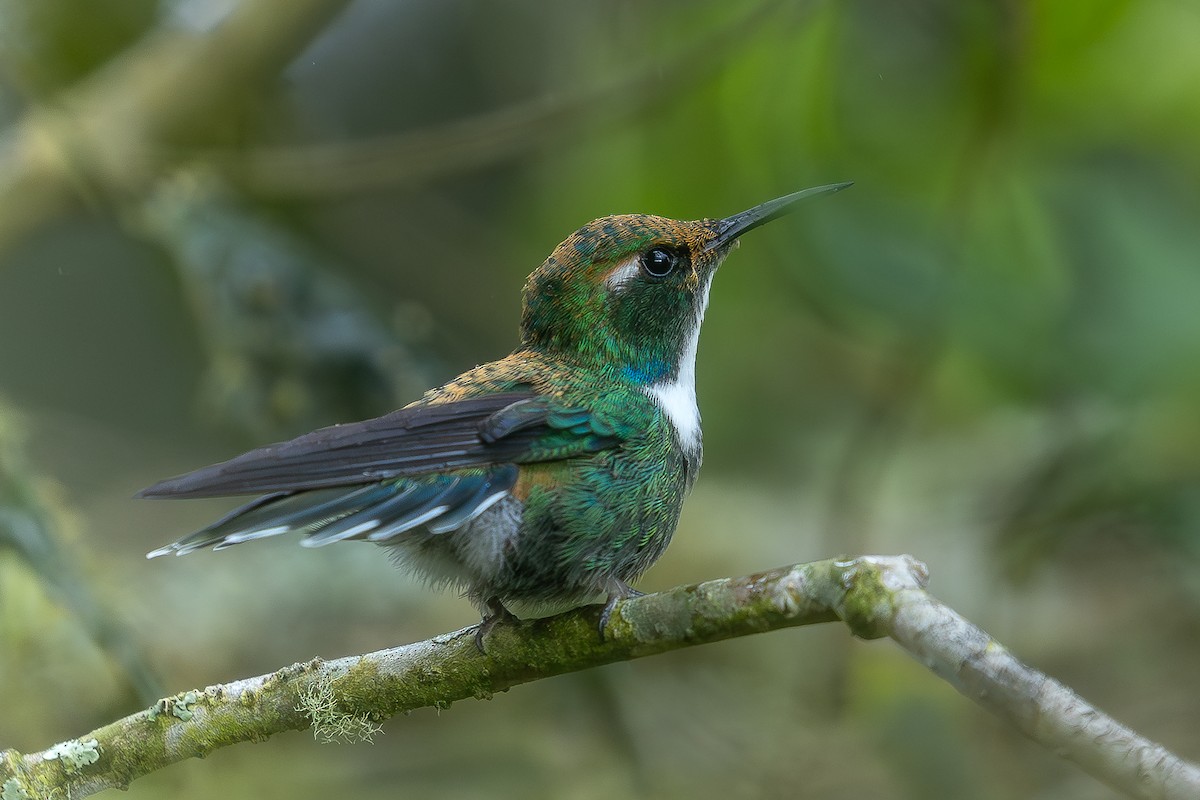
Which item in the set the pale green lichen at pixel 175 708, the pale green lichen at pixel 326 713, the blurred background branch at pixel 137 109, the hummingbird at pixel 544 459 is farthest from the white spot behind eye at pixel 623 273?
the blurred background branch at pixel 137 109

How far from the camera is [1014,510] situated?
5469 millimetres

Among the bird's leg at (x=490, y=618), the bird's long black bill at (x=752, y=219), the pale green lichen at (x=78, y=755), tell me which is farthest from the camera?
the bird's long black bill at (x=752, y=219)

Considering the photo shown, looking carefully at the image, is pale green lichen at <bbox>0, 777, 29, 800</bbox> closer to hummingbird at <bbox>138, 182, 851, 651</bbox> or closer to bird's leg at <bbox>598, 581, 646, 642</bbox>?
hummingbird at <bbox>138, 182, 851, 651</bbox>

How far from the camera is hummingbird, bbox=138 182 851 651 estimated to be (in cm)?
272

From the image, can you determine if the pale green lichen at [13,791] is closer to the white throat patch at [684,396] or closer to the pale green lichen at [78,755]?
the pale green lichen at [78,755]

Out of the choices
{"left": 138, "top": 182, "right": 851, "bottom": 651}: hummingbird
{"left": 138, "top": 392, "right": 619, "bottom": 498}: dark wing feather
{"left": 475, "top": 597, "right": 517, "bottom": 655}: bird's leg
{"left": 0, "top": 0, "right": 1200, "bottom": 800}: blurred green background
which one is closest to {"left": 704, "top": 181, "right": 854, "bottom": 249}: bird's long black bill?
{"left": 138, "top": 182, "right": 851, "bottom": 651}: hummingbird

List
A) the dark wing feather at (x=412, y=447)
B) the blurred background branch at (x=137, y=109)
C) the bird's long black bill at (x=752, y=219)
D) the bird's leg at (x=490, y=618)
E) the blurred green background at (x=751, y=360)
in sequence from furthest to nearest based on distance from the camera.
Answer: the blurred background branch at (x=137, y=109) < the blurred green background at (x=751, y=360) < the bird's long black bill at (x=752, y=219) < the bird's leg at (x=490, y=618) < the dark wing feather at (x=412, y=447)

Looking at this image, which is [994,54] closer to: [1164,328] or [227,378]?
[1164,328]

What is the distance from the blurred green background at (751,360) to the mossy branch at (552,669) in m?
1.17

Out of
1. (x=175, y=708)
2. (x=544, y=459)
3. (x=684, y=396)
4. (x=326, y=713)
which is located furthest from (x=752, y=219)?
(x=175, y=708)

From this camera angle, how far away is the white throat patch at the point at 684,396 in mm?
3475

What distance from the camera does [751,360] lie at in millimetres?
6492

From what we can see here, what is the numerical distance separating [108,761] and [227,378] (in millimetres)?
3230

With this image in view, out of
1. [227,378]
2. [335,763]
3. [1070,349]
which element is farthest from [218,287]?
[1070,349]
